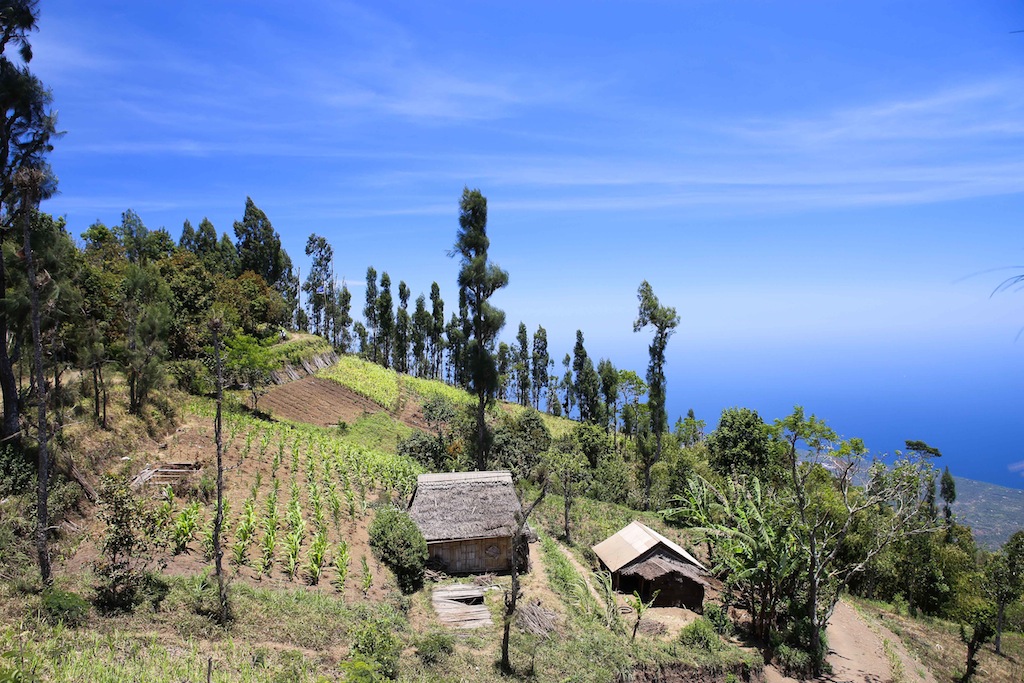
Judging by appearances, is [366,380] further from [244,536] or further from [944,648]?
[944,648]

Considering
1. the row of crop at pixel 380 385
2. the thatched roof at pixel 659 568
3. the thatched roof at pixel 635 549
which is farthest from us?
the row of crop at pixel 380 385

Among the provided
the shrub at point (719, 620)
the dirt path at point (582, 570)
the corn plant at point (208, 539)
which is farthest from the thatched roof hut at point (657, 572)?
the corn plant at point (208, 539)

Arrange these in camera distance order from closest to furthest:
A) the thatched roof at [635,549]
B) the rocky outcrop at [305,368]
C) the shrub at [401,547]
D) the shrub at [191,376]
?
the shrub at [401,547]
the thatched roof at [635,549]
the shrub at [191,376]
the rocky outcrop at [305,368]

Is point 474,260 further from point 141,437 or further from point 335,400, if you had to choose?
point 335,400

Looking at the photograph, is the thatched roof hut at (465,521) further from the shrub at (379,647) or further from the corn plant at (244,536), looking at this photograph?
the shrub at (379,647)

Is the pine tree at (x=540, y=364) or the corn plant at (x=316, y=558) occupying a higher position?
the pine tree at (x=540, y=364)

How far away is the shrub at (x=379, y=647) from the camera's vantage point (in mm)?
9500

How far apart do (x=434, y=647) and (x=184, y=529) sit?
24.1ft

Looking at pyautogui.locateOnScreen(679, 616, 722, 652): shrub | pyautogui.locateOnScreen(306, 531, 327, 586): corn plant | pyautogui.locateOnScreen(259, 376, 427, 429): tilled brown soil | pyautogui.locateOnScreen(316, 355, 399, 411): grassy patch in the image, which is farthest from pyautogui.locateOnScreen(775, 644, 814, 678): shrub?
pyautogui.locateOnScreen(316, 355, 399, 411): grassy patch

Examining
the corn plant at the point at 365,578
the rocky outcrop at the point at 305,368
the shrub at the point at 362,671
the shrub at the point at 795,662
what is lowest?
the shrub at the point at 795,662

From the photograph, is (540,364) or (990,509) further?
(990,509)

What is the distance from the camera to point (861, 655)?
53.0ft

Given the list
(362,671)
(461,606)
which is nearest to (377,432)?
(461,606)

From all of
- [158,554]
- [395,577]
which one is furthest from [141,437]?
[395,577]
